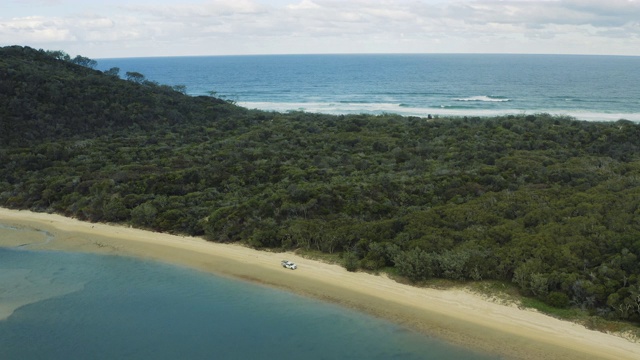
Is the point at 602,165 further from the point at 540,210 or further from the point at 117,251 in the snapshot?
the point at 117,251

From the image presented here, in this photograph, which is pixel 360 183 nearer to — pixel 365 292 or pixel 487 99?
pixel 365 292

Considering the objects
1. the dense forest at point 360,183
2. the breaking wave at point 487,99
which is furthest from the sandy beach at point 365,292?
the breaking wave at point 487,99

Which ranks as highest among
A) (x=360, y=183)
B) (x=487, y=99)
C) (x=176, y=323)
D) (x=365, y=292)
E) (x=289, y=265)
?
(x=487, y=99)

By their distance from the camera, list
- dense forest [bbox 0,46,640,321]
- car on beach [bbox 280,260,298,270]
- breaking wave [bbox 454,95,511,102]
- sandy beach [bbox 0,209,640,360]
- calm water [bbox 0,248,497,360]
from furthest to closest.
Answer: breaking wave [bbox 454,95,511,102]
car on beach [bbox 280,260,298,270]
dense forest [bbox 0,46,640,321]
calm water [bbox 0,248,497,360]
sandy beach [bbox 0,209,640,360]

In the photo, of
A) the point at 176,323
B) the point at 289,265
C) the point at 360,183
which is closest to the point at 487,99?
the point at 360,183

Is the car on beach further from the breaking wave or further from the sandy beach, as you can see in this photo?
the breaking wave

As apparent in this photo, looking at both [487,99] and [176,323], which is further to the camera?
[487,99]

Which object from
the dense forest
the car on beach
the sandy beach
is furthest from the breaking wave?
the car on beach

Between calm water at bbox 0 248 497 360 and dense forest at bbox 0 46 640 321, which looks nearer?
calm water at bbox 0 248 497 360
